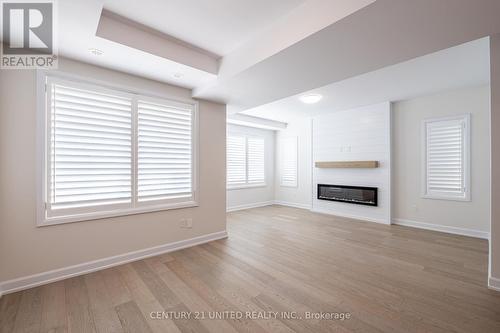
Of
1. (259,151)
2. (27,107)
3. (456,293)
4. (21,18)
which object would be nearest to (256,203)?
(259,151)

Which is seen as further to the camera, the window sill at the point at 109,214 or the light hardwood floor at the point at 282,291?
the window sill at the point at 109,214

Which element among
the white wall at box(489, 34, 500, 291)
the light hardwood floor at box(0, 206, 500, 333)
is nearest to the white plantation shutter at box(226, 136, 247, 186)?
the light hardwood floor at box(0, 206, 500, 333)

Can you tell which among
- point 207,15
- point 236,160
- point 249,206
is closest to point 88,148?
point 207,15

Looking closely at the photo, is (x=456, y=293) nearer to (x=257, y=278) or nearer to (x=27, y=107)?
(x=257, y=278)

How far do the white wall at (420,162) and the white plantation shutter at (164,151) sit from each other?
14.8 ft

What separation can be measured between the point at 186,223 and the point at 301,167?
440 cm

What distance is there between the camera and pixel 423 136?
14.8ft

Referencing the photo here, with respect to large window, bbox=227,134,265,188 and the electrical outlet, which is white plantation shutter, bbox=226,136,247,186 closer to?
large window, bbox=227,134,265,188

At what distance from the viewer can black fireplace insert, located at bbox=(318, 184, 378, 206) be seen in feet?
16.7

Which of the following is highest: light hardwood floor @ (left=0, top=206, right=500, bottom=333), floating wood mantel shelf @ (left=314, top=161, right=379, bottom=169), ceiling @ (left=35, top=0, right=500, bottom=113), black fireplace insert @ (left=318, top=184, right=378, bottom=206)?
ceiling @ (left=35, top=0, right=500, bottom=113)

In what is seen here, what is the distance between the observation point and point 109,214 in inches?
111

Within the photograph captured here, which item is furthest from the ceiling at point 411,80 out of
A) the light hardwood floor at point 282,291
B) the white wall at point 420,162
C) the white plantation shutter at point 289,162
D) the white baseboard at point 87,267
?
the white baseboard at point 87,267

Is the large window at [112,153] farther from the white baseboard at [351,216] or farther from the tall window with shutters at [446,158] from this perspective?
the tall window with shutters at [446,158]

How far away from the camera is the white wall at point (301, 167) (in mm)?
6695
